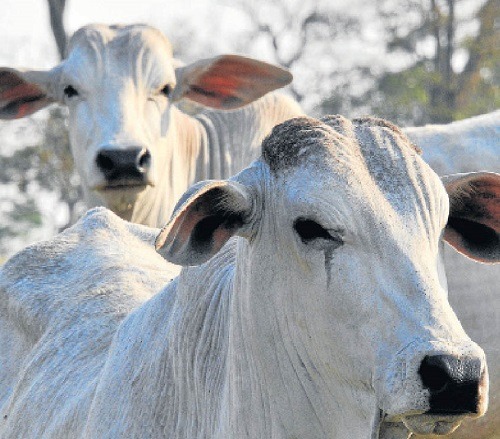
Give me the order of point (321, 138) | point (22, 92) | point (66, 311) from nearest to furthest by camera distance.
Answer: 1. point (321, 138)
2. point (66, 311)
3. point (22, 92)

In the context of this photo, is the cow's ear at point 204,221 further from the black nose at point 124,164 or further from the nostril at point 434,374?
the black nose at point 124,164

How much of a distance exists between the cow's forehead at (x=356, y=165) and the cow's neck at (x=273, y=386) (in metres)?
0.34

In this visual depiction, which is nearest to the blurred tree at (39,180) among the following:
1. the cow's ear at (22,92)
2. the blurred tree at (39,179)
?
the blurred tree at (39,179)

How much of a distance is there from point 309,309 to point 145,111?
5.06m

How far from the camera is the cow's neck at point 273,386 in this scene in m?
4.09

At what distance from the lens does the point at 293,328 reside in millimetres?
4133

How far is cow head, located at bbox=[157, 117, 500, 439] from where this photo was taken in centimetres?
374

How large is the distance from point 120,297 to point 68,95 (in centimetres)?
384

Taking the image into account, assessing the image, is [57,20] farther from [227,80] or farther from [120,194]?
[120,194]

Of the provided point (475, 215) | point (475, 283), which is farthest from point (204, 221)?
point (475, 283)

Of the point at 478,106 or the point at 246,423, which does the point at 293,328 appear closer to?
the point at 246,423

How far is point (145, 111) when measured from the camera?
354 inches

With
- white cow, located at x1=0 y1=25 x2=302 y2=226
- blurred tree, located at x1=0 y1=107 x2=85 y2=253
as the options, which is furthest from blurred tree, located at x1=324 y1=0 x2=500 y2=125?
white cow, located at x1=0 y1=25 x2=302 y2=226

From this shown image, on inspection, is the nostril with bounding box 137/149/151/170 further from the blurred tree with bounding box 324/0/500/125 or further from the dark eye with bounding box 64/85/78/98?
the blurred tree with bounding box 324/0/500/125
